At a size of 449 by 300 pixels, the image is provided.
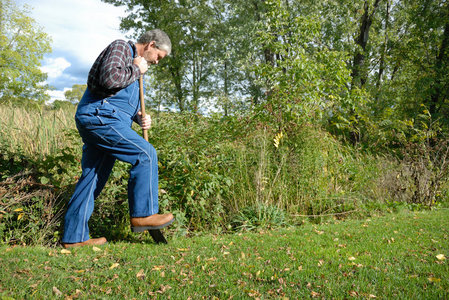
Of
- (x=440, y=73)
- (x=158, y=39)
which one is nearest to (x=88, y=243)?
(x=158, y=39)

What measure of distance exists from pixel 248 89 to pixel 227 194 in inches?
779

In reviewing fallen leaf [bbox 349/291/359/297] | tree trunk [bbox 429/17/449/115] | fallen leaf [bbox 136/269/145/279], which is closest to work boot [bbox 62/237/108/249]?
fallen leaf [bbox 136/269/145/279]

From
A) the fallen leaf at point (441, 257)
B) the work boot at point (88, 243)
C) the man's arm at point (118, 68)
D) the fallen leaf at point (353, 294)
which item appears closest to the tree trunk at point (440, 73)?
the fallen leaf at point (441, 257)

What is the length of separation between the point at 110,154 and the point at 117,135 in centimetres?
25

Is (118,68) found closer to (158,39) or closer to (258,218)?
(158,39)

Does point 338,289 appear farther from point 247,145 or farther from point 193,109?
point 193,109

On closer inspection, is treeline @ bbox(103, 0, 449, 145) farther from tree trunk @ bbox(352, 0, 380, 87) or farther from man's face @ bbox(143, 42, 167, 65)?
man's face @ bbox(143, 42, 167, 65)

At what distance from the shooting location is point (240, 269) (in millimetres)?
2924

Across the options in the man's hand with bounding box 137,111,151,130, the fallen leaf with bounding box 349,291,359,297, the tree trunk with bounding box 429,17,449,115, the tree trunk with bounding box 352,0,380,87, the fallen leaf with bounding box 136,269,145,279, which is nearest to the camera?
the fallen leaf with bounding box 349,291,359,297

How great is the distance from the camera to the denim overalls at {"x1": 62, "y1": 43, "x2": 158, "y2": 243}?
3080 millimetres

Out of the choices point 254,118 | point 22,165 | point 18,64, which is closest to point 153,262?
point 22,165

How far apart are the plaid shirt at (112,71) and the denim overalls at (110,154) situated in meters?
0.11

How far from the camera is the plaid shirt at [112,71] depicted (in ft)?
9.86

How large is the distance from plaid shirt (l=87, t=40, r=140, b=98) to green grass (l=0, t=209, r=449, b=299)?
158 centimetres
